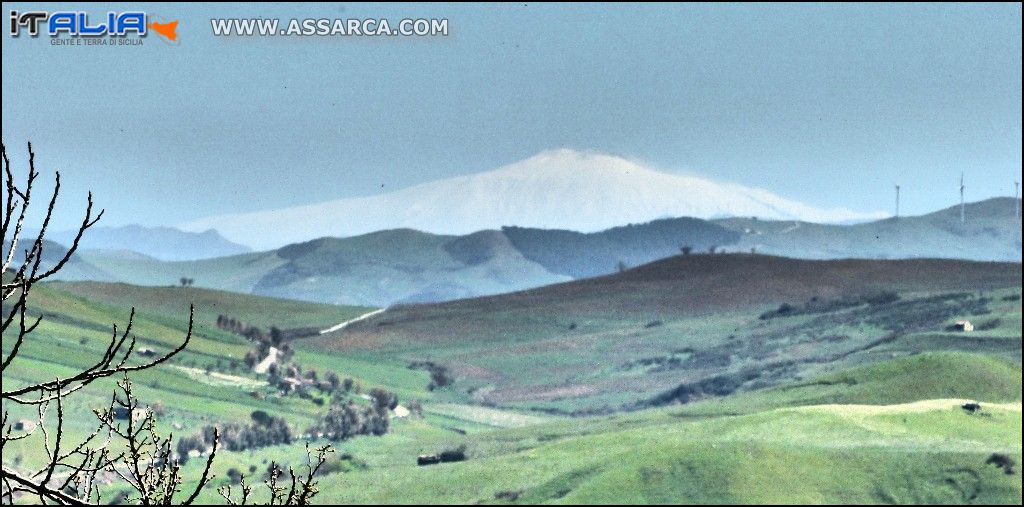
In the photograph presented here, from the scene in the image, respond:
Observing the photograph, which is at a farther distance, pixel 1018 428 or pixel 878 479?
pixel 1018 428

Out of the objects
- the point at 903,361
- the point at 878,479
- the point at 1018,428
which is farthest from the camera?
the point at 903,361

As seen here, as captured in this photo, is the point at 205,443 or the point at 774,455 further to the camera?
the point at 205,443

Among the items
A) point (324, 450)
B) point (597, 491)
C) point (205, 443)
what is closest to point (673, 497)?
point (597, 491)

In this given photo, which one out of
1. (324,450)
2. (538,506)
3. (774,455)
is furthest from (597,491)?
(324,450)

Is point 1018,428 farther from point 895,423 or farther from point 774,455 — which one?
point 774,455

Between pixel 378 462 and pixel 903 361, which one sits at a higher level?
pixel 903 361

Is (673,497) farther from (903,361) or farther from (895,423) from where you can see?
(903,361)

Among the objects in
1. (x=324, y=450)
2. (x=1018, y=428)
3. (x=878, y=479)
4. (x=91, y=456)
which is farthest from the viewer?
(x=1018, y=428)

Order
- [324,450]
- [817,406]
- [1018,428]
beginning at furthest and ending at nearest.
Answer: [817,406], [1018,428], [324,450]

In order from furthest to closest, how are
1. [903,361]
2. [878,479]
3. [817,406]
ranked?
1. [903,361]
2. [817,406]
3. [878,479]
